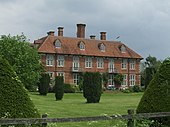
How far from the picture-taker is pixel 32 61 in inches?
2313

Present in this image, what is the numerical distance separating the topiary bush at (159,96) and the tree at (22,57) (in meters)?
44.4

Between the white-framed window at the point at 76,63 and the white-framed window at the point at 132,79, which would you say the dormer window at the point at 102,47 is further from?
the white-framed window at the point at 132,79

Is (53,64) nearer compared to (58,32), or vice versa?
(53,64)

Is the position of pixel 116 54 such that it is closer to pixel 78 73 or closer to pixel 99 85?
pixel 78 73

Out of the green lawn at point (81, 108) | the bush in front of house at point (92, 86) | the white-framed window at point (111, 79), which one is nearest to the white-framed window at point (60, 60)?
the white-framed window at point (111, 79)

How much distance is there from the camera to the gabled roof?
72.2 meters

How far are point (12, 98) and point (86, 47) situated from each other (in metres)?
67.7

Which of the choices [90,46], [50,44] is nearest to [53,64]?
[50,44]

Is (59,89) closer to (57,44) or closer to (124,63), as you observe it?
(57,44)

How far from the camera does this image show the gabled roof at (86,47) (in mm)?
72188

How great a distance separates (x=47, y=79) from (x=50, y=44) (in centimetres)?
1840

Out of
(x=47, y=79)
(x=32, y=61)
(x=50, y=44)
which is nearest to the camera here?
(x=47, y=79)

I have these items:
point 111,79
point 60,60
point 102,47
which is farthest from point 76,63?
point 111,79

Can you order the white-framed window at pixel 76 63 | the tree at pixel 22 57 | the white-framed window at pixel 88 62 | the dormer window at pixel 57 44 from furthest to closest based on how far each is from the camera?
the white-framed window at pixel 88 62
the white-framed window at pixel 76 63
the dormer window at pixel 57 44
the tree at pixel 22 57
